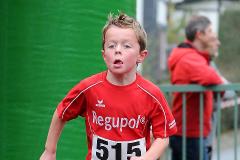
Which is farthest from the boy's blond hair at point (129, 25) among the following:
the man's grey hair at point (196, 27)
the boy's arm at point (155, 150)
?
the man's grey hair at point (196, 27)

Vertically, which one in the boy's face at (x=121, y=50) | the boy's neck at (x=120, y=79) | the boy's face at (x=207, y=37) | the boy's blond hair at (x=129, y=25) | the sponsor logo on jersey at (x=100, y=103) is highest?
the boy's blond hair at (x=129, y=25)

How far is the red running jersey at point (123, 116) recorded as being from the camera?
10.9 feet

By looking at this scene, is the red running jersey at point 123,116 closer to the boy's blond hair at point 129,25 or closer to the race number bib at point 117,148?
the race number bib at point 117,148

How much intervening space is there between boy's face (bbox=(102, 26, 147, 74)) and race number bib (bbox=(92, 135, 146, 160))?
1.19 feet

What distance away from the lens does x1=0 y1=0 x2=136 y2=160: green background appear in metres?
4.46

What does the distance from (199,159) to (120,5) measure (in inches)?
A: 74.4

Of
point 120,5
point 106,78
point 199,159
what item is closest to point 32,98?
point 120,5

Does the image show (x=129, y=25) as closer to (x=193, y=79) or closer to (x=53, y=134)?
(x=53, y=134)

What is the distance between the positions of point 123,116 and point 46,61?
51.4 inches

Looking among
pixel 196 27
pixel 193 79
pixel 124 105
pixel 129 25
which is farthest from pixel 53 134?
pixel 196 27

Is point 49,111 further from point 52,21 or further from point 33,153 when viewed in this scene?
point 52,21

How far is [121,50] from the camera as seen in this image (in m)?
3.27

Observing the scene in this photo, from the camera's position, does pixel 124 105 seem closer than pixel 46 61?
Yes

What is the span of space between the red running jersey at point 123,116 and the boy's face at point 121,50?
128 millimetres
